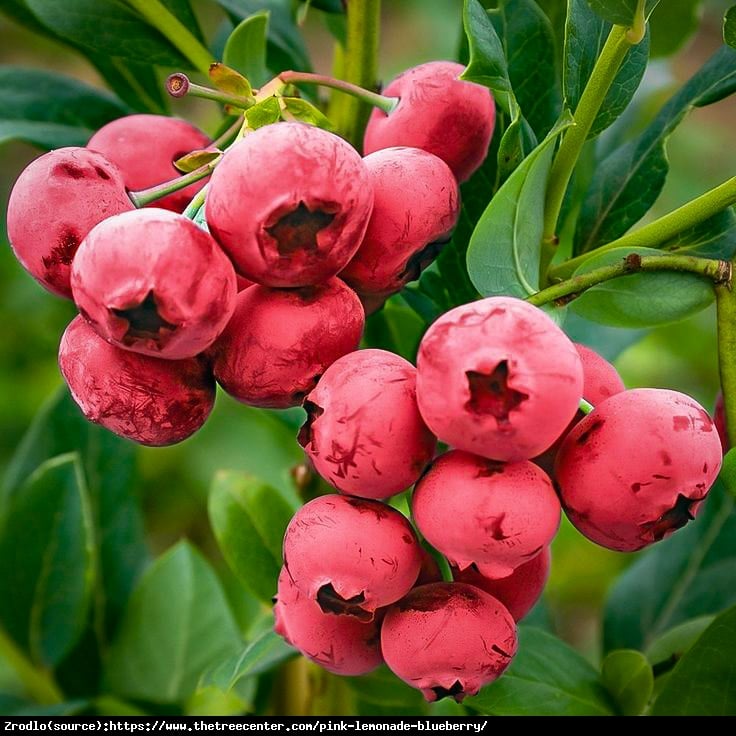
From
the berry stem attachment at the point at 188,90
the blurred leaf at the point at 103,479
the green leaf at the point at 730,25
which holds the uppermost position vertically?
the green leaf at the point at 730,25

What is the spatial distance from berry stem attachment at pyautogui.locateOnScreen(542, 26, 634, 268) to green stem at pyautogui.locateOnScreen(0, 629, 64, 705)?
2.22 ft

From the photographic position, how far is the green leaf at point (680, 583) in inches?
35.7

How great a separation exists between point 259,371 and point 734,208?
1.10 ft

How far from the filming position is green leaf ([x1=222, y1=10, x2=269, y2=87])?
674 millimetres

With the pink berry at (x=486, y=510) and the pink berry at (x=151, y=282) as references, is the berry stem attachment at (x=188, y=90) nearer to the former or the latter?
the pink berry at (x=151, y=282)

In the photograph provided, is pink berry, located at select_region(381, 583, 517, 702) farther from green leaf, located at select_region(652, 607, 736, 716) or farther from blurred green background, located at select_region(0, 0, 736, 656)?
blurred green background, located at select_region(0, 0, 736, 656)

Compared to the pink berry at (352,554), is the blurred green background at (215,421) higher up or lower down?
lower down

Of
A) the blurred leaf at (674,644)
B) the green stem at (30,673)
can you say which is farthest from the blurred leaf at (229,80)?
the green stem at (30,673)

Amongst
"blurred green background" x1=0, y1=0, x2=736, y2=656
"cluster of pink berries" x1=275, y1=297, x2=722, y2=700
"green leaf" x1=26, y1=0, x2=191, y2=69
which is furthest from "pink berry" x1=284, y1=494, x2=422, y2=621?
"blurred green background" x1=0, y1=0, x2=736, y2=656

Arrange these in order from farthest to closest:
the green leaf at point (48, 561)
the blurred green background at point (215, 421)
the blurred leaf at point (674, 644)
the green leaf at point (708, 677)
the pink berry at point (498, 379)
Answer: the blurred green background at point (215, 421) < the green leaf at point (48, 561) < the blurred leaf at point (674, 644) < the green leaf at point (708, 677) < the pink berry at point (498, 379)

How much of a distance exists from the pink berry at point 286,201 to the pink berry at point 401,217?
38 mm

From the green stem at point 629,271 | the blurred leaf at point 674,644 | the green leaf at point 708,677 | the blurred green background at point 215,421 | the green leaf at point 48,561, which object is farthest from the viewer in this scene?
the blurred green background at point 215,421

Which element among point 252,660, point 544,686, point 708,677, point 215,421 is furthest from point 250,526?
→ point 215,421

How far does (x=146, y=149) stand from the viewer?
0.60 metres
